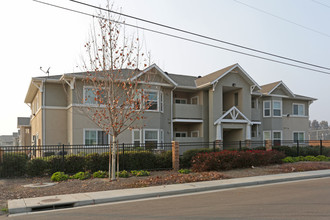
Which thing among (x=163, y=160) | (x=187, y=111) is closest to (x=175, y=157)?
(x=163, y=160)

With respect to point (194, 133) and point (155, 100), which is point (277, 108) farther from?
point (155, 100)

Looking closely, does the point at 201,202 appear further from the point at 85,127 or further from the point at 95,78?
the point at 85,127

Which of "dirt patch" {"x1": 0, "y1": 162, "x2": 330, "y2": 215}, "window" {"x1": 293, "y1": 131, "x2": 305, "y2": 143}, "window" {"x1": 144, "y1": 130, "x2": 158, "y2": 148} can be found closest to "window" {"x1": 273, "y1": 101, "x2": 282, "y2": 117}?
"window" {"x1": 293, "y1": 131, "x2": 305, "y2": 143}

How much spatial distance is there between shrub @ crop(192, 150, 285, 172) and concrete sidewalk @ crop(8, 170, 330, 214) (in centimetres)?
283

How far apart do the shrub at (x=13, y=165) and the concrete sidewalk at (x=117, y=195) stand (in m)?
5.27

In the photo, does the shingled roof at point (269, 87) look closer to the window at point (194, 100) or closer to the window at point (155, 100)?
the window at point (194, 100)

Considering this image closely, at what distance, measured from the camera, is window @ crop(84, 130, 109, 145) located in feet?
64.2

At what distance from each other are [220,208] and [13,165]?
10599 millimetres

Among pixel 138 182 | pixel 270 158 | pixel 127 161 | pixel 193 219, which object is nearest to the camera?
pixel 193 219

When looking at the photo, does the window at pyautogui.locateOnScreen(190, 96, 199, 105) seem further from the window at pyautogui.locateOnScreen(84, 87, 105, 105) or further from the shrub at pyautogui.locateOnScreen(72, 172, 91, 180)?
the shrub at pyautogui.locateOnScreen(72, 172, 91, 180)

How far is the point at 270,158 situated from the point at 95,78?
462 inches

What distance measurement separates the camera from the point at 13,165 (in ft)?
45.7

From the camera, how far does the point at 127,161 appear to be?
1543 cm

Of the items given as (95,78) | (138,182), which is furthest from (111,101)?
(138,182)
